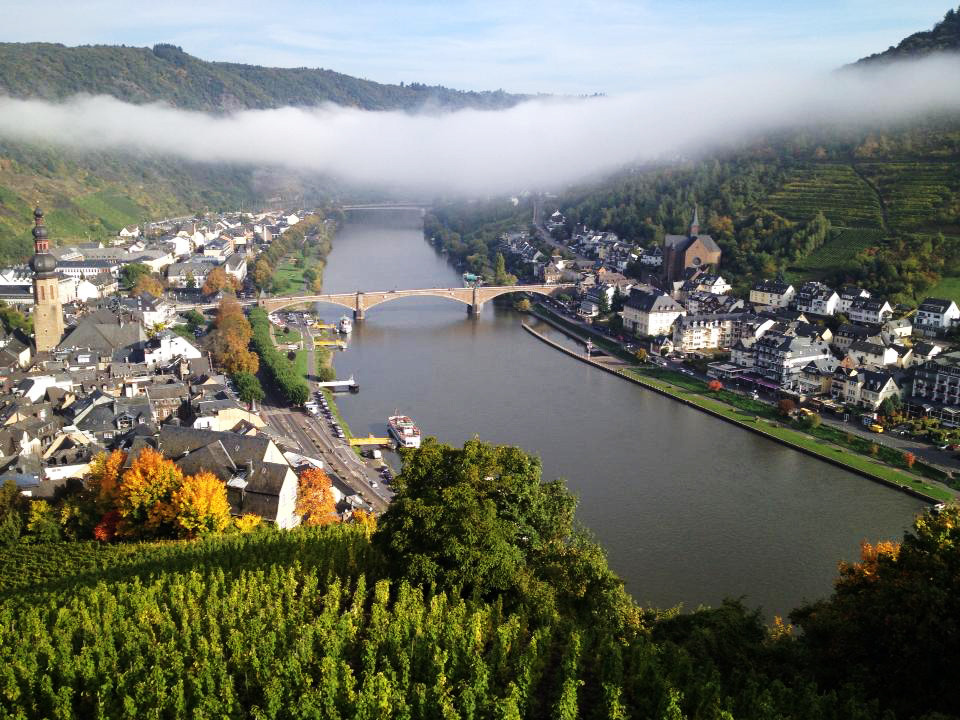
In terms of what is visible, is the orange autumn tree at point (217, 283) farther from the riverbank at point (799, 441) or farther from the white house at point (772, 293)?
the white house at point (772, 293)

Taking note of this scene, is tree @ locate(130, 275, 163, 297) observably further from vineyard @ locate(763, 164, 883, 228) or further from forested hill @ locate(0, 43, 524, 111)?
forested hill @ locate(0, 43, 524, 111)

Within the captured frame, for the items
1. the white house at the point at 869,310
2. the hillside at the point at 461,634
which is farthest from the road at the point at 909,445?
the hillside at the point at 461,634

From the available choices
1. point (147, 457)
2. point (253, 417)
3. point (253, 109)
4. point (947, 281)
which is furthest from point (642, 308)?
point (253, 109)

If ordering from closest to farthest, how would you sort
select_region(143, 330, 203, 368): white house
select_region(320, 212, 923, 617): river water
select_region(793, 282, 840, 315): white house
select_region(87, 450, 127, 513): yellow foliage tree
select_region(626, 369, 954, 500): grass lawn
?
select_region(87, 450, 127, 513): yellow foliage tree, select_region(320, 212, 923, 617): river water, select_region(626, 369, 954, 500): grass lawn, select_region(143, 330, 203, 368): white house, select_region(793, 282, 840, 315): white house

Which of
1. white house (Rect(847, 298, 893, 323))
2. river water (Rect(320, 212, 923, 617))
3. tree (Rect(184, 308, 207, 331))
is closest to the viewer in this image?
river water (Rect(320, 212, 923, 617))

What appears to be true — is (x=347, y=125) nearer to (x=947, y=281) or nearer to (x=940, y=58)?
(x=940, y=58)

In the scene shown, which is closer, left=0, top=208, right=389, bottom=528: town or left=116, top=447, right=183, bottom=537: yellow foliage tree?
left=116, top=447, right=183, bottom=537: yellow foliage tree

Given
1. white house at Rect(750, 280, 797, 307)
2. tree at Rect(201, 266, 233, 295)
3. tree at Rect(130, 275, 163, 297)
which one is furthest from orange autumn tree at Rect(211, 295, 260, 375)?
white house at Rect(750, 280, 797, 307)
